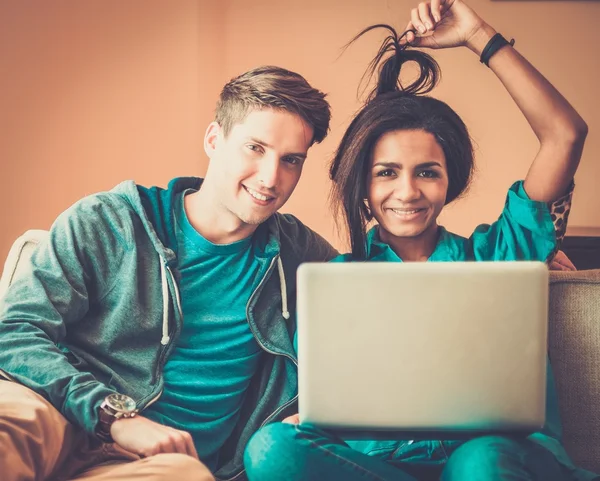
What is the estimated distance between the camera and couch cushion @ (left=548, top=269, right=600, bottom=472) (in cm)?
139

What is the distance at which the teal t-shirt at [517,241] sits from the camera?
1.36 metres

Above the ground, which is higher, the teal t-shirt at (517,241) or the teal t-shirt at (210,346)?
the teal t-shirt at (517,241)

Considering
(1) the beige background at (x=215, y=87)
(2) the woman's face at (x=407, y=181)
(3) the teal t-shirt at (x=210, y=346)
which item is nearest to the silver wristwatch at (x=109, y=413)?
(3) the teal t-shirt at (x=210, y=346)

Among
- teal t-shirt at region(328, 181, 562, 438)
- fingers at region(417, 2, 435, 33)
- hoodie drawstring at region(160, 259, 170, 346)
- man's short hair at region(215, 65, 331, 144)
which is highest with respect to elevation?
fingers at region(417, 2, 435, 33)

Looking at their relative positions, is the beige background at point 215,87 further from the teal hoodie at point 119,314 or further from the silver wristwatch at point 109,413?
the silver wristwatch at point 109,413

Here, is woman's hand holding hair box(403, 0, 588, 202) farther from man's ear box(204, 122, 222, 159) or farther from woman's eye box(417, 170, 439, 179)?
man's ear box(204, 122, 222, 159)

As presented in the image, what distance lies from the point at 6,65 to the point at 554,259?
1810 mm

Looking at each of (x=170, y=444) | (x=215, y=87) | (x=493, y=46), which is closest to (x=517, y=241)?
(x=493, y=46)

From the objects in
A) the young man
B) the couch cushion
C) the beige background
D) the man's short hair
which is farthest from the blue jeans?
the beige background

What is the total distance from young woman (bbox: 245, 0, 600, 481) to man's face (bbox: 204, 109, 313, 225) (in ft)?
0.38

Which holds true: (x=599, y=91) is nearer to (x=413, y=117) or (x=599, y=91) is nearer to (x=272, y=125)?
(x=413, y=117)

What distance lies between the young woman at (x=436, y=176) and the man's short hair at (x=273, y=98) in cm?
9

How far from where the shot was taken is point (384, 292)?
1005mm

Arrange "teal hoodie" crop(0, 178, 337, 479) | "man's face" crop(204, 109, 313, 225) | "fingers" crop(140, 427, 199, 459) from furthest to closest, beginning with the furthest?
"man's face" crop(204, 109, 313, 225)
"teal hoodie" crop(0, 178, 337, 479)
"fingers" crop(140, 427, 199, 459)
